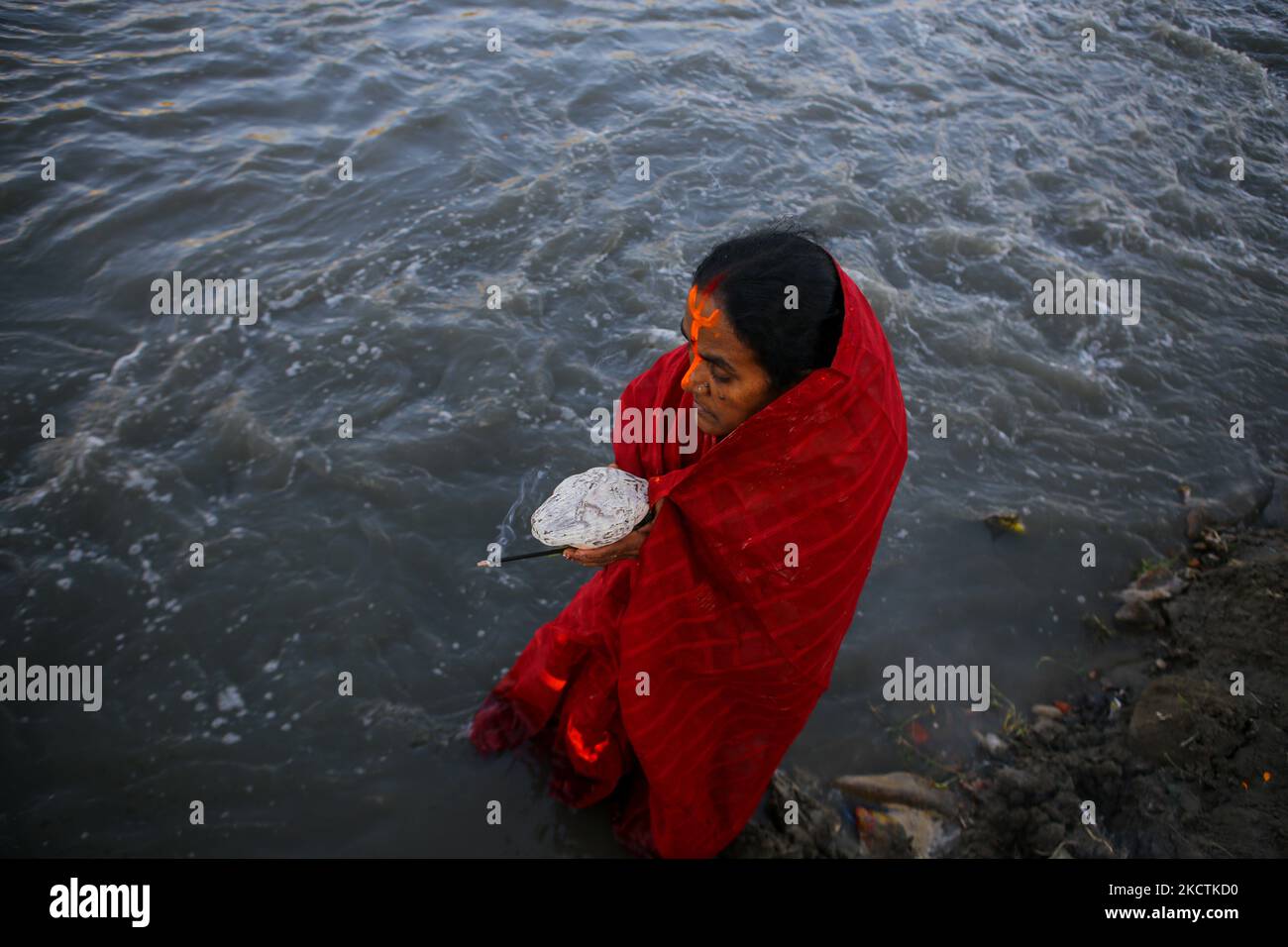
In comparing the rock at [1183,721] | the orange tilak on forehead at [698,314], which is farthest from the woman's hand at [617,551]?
the rock at [1183,721]

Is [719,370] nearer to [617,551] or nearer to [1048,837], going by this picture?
[617,551]

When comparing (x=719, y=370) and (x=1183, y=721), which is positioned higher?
(x=719, y=370)

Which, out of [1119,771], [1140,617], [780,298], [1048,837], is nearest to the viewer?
[780,298]

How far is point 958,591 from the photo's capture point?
13.2 feet

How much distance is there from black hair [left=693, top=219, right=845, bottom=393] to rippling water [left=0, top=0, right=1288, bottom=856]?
5.91 feet

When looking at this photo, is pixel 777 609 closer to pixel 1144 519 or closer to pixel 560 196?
→ pixel 1144 519

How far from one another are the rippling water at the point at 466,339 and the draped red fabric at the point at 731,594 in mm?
558

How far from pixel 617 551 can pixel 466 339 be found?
2.91 meters

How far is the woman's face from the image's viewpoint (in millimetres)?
1979

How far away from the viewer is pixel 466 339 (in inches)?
189

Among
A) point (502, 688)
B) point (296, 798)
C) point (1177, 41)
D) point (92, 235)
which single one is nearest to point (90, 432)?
point (92, 235)

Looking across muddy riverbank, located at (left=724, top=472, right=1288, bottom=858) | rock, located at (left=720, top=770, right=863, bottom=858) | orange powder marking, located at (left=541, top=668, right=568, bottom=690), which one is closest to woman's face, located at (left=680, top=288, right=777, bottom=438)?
orange powder marking, located at (left=541, top=668, right=568, bottom=690)

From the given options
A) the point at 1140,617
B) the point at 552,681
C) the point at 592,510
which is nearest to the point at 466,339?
the point at 552,681

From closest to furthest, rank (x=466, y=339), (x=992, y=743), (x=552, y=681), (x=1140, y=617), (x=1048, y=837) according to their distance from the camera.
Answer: (x=552, y=681)
(x=1048, y=837)
(x=992, y=743)
(x=1140, y=617)
(x=466, y=339)
